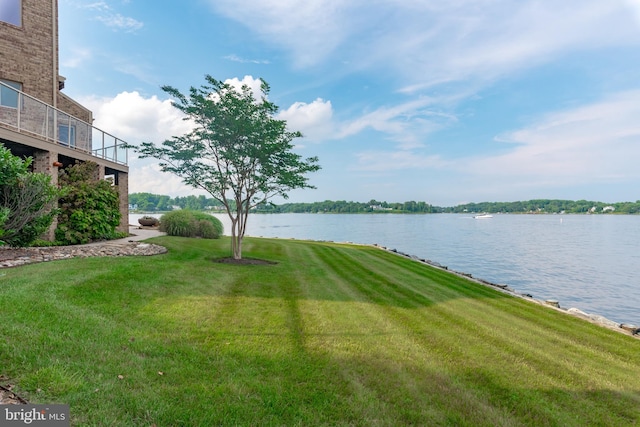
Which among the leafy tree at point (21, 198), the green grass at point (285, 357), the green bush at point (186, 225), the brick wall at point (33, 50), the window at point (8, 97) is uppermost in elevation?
the brick wall at point (33, 50)

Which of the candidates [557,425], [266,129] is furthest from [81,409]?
[266,129]

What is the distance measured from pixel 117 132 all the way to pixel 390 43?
1441 cm

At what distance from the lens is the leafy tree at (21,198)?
7.13 meters

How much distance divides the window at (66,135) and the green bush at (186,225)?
6.04 metres

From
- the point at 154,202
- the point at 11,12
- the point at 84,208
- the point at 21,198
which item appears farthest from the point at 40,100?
the point at 154,202

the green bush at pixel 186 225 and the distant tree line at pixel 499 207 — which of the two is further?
the distant tree line at pixel 499 207

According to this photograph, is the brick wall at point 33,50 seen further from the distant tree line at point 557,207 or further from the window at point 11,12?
the distant tree line at point 557,207

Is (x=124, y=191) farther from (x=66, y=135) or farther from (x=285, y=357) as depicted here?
(x=285, y=357)

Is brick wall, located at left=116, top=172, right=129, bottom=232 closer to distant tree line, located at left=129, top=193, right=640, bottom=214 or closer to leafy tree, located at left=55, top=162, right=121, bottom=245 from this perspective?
leafy tree, located at left=55, top=162, right=121, bottom=245

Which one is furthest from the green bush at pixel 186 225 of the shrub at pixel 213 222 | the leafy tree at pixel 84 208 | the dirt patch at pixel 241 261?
the dirt patch at pixel 241 261

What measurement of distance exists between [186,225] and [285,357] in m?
15.6

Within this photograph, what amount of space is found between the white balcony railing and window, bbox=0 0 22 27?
15.7 ft

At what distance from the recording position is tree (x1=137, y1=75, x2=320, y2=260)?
10.3 meters

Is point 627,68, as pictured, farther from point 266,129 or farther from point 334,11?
point 266,129
